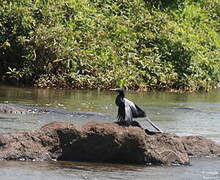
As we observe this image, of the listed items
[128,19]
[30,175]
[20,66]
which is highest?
[128,19]

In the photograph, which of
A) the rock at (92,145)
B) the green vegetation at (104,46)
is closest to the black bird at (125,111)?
the rock at (92,145)

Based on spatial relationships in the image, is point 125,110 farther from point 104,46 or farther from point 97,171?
point 104,46

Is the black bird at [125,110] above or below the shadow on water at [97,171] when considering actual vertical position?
above

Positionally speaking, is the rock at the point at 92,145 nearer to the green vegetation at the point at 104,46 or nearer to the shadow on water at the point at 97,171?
the shadow on water at the point at 97,171

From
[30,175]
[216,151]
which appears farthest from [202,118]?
[30,175]

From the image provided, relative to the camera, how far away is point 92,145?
429 inches

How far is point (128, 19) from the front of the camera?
28469mm

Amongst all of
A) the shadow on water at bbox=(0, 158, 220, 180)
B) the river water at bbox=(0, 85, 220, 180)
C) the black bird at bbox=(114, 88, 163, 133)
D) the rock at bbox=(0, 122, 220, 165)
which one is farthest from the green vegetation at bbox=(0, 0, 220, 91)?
the shadow on water at bbox=(0, 158, 220, 180)

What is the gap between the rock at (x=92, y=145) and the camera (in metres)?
10.7

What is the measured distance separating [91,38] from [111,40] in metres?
1.39

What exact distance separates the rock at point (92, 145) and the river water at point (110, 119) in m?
0.20

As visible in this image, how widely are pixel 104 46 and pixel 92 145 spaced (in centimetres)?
1505

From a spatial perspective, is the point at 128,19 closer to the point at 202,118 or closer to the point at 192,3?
the point at 192,3

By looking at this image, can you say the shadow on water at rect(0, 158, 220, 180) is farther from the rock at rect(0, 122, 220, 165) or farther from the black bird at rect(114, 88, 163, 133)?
the black bird at rect(114, 88, 163, 133)
